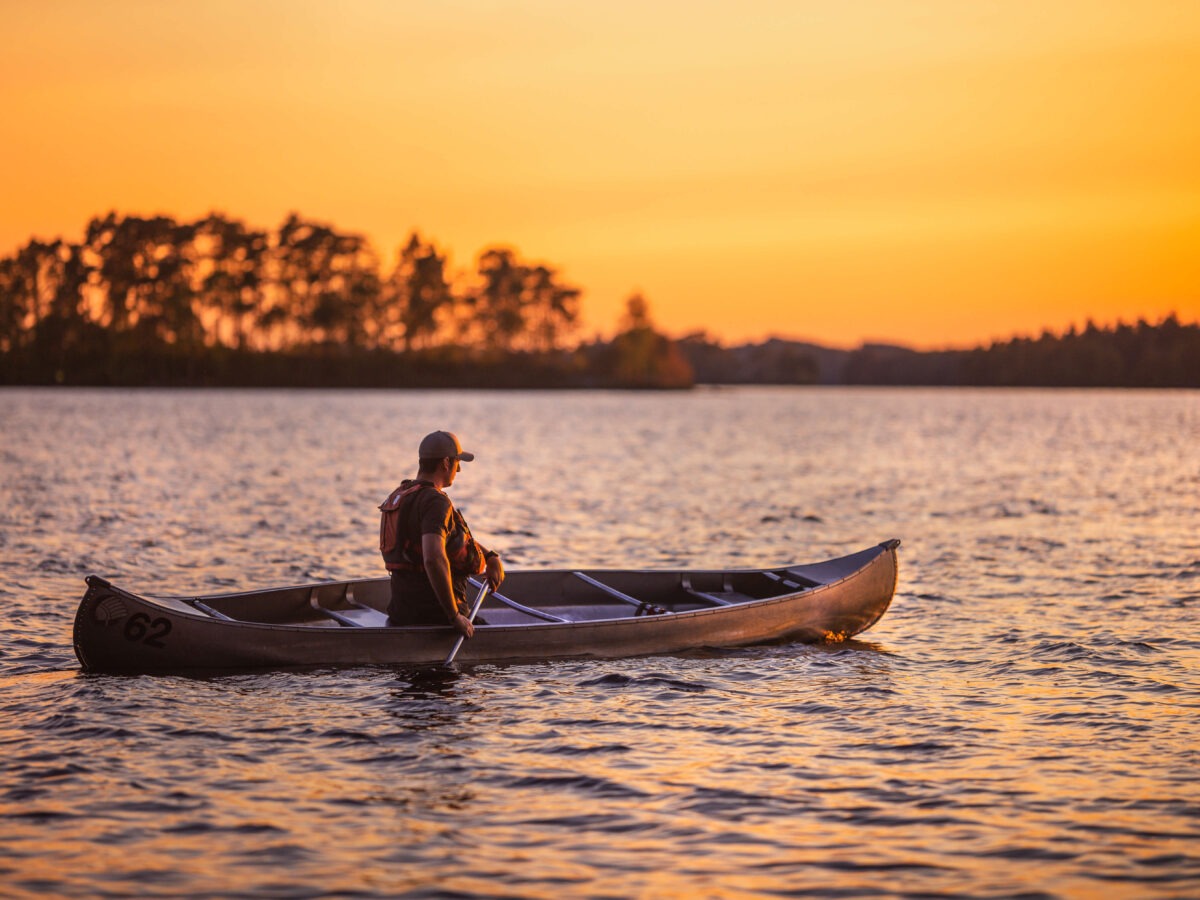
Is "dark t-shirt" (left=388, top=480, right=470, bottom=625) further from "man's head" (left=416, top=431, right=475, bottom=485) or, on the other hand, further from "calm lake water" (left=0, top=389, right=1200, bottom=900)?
"calm lake water" (left=0, top=389, right=1200, bottom=900)

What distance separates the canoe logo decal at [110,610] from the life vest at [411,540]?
2538 mm

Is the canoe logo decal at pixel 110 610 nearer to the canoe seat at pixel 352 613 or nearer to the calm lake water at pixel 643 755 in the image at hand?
the calm lake water at pixel 643 755

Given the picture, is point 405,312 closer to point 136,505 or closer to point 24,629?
point 136,505

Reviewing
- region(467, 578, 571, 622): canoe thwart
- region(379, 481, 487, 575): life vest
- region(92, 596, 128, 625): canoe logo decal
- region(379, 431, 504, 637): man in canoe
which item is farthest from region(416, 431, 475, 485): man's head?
region(92, 596, 128, 625): canoe logo decal

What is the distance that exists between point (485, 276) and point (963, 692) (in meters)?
189

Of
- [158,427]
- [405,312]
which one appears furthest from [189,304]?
[158,427]

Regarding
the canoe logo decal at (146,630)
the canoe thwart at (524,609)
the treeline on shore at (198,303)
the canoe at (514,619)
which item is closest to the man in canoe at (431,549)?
the canoe at (514,619)

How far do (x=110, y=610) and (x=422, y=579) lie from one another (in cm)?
299

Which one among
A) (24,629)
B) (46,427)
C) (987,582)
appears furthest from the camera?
(46,427)

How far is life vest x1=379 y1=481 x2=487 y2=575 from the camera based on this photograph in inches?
508

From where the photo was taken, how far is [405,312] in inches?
7244

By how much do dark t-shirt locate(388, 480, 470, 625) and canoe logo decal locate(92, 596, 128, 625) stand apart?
261 cm

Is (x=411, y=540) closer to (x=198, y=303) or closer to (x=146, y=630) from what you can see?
(x=146, y=630)

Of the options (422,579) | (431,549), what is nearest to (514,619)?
(422,579)
